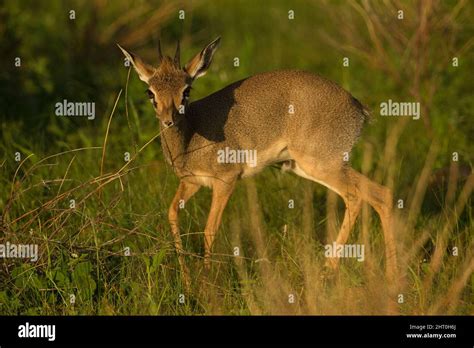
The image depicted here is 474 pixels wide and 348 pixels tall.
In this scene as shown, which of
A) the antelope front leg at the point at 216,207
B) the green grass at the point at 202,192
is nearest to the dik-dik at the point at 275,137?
the antelope front leg at the point at 216,207

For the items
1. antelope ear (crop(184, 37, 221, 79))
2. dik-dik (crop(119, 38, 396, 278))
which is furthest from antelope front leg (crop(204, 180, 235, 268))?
antelope ear (crop(184, 37, 221, 79))

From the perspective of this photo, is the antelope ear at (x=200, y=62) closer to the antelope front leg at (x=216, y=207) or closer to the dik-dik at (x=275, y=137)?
the dik-dik at (x=275, y=137)

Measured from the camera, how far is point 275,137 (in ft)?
26.8

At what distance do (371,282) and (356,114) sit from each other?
1.93 metres

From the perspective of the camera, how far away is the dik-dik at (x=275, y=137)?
807 cm

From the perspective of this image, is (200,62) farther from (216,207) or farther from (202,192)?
(202,192)

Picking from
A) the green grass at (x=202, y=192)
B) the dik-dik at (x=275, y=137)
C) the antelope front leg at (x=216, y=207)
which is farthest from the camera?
the dik-dik at (x=275, y=137)

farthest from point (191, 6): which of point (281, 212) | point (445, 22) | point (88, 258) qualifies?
point (88, 258)

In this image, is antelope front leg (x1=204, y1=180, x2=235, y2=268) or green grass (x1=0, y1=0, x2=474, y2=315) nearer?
green grass (x1=0, y1=0, x2=474, y2=315)

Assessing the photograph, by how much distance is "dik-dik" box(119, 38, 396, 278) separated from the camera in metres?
8.07

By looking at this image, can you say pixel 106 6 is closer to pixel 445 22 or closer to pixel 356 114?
pixel 445 22

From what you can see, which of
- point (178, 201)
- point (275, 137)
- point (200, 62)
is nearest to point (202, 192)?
point (178, 201)

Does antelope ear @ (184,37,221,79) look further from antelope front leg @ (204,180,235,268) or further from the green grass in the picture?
antelope front leg @ (204,180,235,268)
